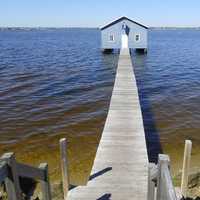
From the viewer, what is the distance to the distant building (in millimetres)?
42531

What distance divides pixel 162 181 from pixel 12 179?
1.98 m

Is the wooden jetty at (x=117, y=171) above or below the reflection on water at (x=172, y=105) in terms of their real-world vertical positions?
above

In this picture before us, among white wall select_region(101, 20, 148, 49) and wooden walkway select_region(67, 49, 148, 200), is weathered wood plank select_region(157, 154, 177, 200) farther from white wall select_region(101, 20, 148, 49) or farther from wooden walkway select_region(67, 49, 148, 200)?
white wall select_region(101, 20, 148, 49)

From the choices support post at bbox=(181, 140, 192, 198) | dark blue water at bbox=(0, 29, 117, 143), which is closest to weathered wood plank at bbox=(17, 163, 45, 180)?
support post at bbox=(181, 140, 192, 198)

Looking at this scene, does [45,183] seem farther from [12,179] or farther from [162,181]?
[162,181]

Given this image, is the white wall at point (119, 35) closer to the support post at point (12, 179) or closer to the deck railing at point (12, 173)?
the deck railing at point (12, 173)

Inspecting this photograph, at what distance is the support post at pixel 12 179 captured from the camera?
12.8 ft

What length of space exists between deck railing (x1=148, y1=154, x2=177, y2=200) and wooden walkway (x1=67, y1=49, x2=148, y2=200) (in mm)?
2546

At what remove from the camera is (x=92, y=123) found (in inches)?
691

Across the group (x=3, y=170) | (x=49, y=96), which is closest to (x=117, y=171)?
(x=3, y=170)

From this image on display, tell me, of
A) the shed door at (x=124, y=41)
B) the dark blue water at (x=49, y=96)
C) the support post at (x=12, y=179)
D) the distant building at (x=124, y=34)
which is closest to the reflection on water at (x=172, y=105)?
the dark blue water at (x=49, y=96)

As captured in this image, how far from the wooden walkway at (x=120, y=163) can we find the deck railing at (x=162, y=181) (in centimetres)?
255

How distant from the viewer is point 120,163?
9047 mm

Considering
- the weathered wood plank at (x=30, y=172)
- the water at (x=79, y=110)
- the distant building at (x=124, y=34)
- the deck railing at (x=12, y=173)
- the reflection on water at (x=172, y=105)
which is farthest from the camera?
the distant building at (x=124, y=34)
